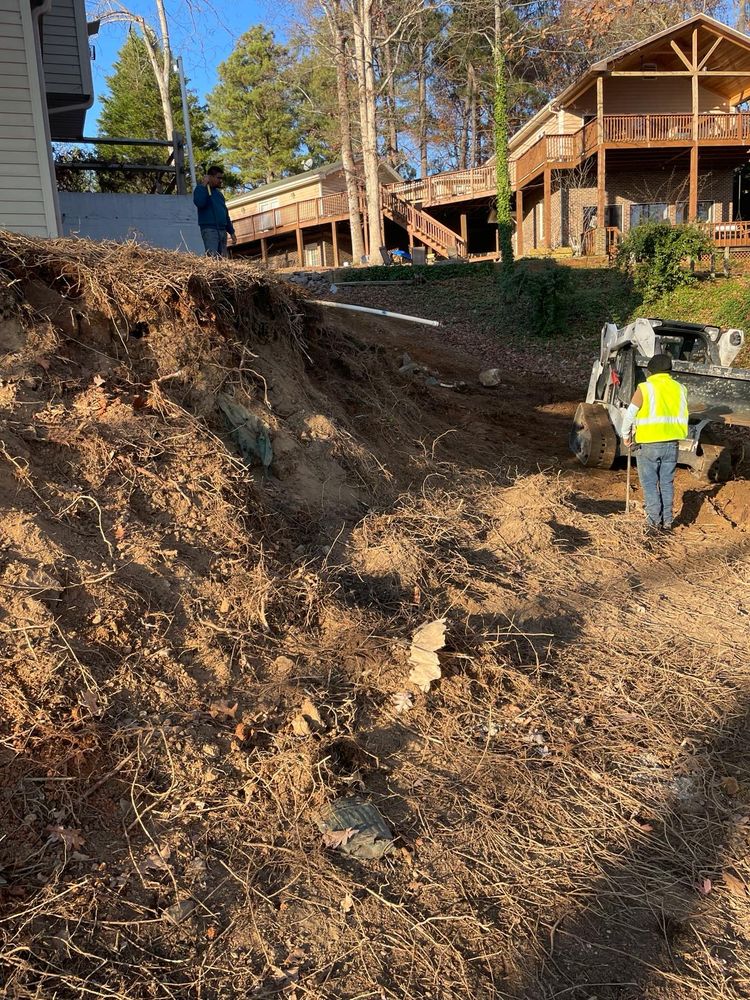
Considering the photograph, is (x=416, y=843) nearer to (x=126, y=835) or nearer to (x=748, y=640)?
(x=126, y=835)

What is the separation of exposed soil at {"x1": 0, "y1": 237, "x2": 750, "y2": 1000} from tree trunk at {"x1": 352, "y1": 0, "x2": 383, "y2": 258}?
19.3 m

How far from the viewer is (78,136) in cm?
1750

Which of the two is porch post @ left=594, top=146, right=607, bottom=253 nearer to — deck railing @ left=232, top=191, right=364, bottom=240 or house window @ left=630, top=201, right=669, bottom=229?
house window @ left=630, top=201, right=669, bottom=229

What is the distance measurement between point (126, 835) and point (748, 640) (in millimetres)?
4144

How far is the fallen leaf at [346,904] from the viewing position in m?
2.90

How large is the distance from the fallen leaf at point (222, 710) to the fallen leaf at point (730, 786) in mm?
2448

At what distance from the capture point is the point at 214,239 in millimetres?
9711

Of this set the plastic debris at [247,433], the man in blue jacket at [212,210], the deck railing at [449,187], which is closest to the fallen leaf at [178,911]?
the plastic debris at [247,433]

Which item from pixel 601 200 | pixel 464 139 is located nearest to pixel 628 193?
pixel 601 200

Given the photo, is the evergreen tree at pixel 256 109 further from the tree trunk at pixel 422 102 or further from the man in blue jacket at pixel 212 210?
the man in blue jacket at pixel 212 210

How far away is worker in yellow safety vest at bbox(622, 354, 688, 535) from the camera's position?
6.90m

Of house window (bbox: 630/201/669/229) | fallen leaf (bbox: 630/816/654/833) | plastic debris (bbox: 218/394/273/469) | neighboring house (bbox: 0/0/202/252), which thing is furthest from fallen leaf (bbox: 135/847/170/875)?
house window (bbox: 630/201/669/229)

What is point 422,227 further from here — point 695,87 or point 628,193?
point 695,87

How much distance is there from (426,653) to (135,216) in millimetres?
14716
